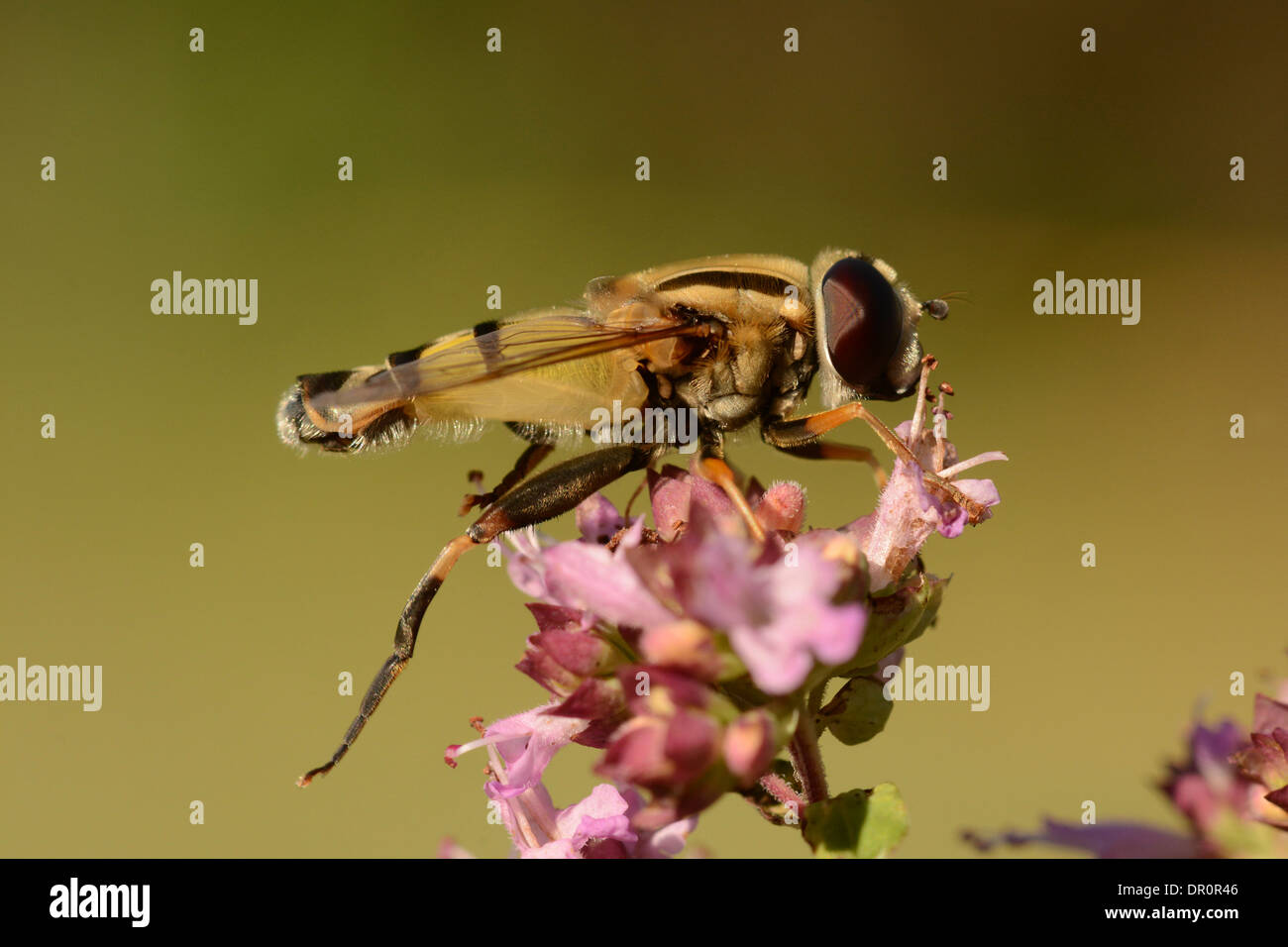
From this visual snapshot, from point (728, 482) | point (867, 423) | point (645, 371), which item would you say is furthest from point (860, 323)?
point (728, 482)

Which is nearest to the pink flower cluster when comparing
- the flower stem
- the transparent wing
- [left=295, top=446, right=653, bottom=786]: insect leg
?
the flower stem

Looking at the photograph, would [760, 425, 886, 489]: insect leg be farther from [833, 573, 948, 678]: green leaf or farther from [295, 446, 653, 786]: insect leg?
[833, 573, 948, 678]: green leaf

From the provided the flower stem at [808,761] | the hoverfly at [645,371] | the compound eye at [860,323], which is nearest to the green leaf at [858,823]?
the flower stem at [808,761]

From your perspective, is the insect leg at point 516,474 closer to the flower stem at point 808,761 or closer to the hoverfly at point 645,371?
the hoverfly at point 645,371

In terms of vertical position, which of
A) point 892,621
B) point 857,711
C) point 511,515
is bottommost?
point 857,711

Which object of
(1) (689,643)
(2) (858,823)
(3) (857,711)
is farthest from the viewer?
(3) (857,711)

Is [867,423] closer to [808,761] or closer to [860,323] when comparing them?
[860,323]

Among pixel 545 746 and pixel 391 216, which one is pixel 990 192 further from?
pixel 545 746
